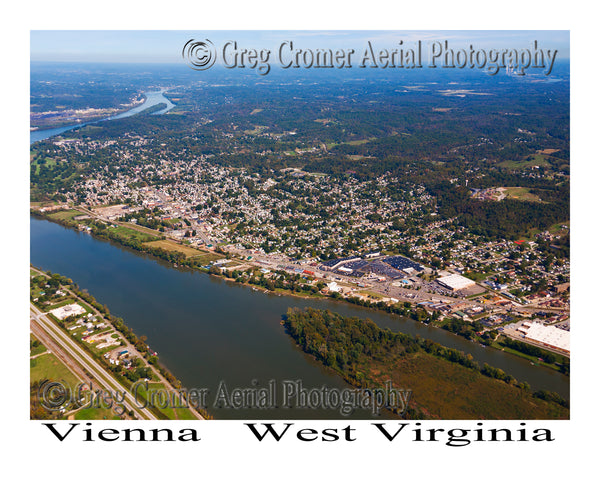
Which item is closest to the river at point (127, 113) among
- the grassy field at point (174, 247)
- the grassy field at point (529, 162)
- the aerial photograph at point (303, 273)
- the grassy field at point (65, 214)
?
the aerial photograph at point (303, 273)

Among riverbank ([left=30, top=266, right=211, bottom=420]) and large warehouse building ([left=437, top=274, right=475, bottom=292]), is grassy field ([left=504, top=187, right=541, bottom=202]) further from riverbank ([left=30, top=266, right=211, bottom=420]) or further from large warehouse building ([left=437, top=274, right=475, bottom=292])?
riverbank ([left=30, top=266, right=211, bottom=420])

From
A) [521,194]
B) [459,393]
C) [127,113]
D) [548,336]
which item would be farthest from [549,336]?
[127,113]

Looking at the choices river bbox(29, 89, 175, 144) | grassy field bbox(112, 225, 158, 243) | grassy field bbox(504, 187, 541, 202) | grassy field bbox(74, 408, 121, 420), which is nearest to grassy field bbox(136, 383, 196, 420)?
grassy field bbox(74, 408, 121, 420)

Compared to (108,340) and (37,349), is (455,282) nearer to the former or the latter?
(108,340)

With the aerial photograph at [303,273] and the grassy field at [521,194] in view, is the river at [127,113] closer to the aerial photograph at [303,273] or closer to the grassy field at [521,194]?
the aerial photograph at [303,273]

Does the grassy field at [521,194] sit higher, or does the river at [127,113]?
the river at [127,113]

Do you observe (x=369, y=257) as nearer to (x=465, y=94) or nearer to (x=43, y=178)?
(x=43, y=178)
